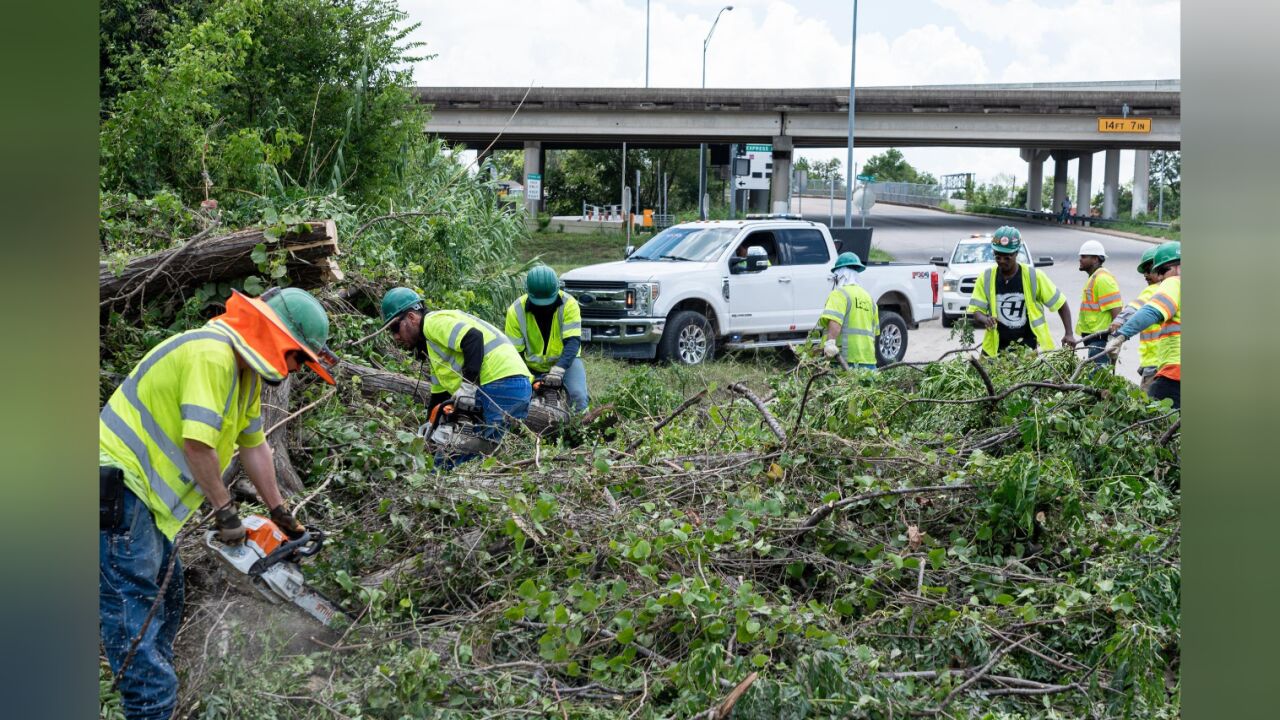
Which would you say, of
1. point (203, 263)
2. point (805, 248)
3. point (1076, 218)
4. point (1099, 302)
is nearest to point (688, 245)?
point (805, 248)

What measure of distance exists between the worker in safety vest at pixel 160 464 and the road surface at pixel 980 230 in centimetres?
911

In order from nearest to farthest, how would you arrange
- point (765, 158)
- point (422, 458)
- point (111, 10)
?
point (422, 458) < point (111, 10) < point (765, 158)

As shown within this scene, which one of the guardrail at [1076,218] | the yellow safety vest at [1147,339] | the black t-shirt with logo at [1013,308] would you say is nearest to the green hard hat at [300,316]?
the yellow safety vest at [1147,339]

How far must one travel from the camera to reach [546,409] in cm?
820

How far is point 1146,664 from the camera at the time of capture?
4.12 metres

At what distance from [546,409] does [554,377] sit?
1.88 feet

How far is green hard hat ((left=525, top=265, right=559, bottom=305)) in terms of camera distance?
859 cm

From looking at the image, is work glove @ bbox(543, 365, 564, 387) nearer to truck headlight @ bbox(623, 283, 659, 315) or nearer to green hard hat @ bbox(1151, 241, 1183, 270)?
green hard hat @ bbox(1151, 241, 1183, 270)

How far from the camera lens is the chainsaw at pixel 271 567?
4320 millimetres

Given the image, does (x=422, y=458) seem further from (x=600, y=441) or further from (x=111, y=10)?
(x=111, y=10)

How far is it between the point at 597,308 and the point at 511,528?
30.1 feet

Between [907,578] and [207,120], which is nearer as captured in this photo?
[907,578]
